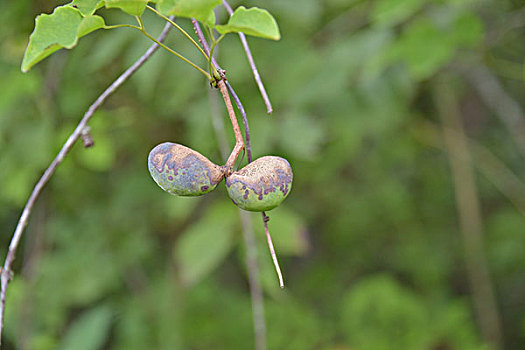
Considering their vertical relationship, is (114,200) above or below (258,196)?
below

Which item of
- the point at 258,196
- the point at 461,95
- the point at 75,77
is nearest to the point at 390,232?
the point at 461,95

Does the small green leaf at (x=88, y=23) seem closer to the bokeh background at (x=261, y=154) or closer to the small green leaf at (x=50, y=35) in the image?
the small green leaf at (x=50, y=35)

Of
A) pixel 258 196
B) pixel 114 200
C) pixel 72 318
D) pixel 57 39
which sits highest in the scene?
pixel 57 39

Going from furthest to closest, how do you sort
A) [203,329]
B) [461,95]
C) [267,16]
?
1. [461,95]
2. [203,329]
3. [267,16]

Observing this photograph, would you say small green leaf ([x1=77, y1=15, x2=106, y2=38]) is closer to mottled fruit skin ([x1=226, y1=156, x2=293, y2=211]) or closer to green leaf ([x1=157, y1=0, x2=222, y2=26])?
green leaf ([x1=157, y1=0, x2=222, y2=26])

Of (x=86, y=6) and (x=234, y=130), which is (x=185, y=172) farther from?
(x=86, y=6)

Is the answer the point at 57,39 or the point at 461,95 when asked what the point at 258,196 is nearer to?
the point at 57,39

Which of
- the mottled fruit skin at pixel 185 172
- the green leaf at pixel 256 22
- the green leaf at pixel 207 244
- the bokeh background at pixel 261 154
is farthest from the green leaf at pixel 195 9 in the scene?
the green leaf at pixel 207 244

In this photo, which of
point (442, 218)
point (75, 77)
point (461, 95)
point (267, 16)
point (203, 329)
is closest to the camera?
point (267, 16)
